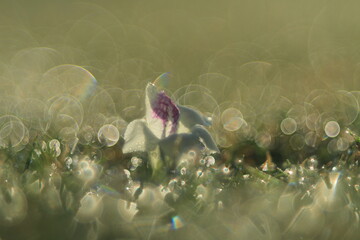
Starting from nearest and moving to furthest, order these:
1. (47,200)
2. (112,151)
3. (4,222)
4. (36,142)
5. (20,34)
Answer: (4,222) → (47,200) → (36,142) → (112,151) → (20,34)

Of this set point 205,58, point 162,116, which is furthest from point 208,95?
point 162,116

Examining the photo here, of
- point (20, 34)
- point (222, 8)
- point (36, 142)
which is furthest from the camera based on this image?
point (222, 8)

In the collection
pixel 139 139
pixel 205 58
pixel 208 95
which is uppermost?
pixel 139 139

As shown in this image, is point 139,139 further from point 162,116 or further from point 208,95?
point 208,95

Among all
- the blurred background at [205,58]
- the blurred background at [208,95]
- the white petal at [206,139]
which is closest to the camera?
the blurred background at [208,95]

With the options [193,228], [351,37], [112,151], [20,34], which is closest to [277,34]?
[351,37]

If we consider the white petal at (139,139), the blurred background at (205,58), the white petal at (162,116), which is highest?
the white petal at (162,116)

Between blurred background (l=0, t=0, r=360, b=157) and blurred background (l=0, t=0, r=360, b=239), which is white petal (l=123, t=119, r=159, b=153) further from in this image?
blurred background (l=0, t=0, r=360, b=157)

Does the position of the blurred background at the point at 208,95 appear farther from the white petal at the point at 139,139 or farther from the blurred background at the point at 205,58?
the white petal at the point at 139,139

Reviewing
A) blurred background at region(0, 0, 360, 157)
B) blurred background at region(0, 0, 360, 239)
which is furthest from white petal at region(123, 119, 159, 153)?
blurred background at region(0, 0, 360, 157)

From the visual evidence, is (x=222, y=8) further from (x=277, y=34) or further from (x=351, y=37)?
(x=351, y=37)

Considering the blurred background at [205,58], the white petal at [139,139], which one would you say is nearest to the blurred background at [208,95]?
the blurred background at [205,58]
